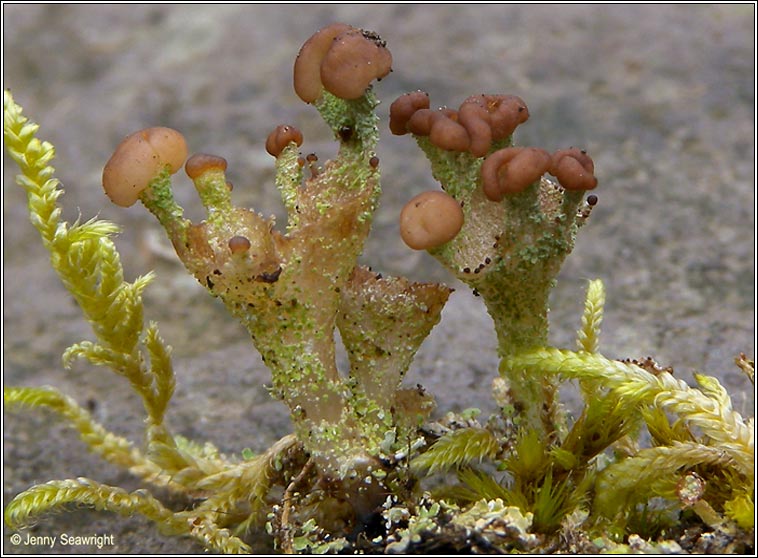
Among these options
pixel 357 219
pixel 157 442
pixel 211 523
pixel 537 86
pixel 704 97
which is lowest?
pixel 211 523

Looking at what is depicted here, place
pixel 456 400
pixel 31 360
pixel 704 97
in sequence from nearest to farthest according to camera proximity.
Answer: pixel 456 400
pixel 31 360
pixel 704 97

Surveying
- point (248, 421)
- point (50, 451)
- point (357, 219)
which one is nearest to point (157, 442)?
point (248, 421)

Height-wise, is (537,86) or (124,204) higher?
(537,86)

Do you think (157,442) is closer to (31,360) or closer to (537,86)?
(31,360)

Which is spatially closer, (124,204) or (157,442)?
(124,204)

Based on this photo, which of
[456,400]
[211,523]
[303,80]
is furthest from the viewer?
[456,400]

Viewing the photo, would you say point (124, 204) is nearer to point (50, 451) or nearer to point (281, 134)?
point (281, 134)
